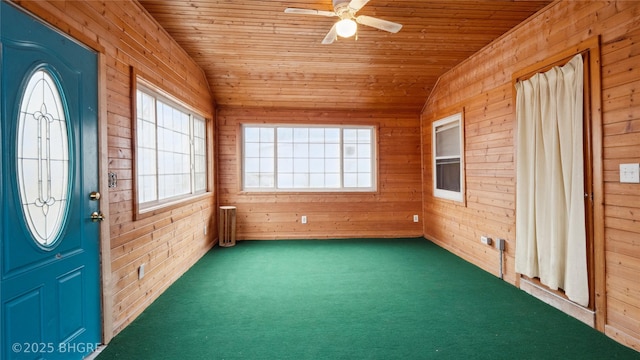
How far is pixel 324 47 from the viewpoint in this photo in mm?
4066

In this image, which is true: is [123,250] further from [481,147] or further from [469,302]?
[481,147]

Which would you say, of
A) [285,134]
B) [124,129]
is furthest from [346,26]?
[285,134]

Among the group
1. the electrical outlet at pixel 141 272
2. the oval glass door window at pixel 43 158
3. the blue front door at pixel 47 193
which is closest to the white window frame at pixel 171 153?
the electrical outlet at pixel 141 272

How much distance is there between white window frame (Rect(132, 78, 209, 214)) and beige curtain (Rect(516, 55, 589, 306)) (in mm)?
3663

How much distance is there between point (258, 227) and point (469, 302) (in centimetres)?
366

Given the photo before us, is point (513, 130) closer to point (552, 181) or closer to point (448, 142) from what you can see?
point (552, 181)

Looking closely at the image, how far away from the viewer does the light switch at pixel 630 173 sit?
2.21 meters

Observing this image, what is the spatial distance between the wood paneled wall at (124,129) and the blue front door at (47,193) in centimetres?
14

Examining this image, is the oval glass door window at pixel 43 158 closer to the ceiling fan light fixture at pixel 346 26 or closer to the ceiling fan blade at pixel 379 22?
the ceiling fan light fixture at pixel 346 26

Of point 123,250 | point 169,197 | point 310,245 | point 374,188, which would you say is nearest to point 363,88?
point 374,188

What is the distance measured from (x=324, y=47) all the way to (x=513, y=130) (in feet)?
7.90

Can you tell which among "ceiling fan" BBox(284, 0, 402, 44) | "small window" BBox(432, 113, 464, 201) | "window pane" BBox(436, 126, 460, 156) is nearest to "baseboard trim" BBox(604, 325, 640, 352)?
"small window" BBox(432, 113, 464, 201)

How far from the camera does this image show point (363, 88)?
5250 millimetres

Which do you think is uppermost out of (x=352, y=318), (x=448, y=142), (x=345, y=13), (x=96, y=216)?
(x=345, y=13)
